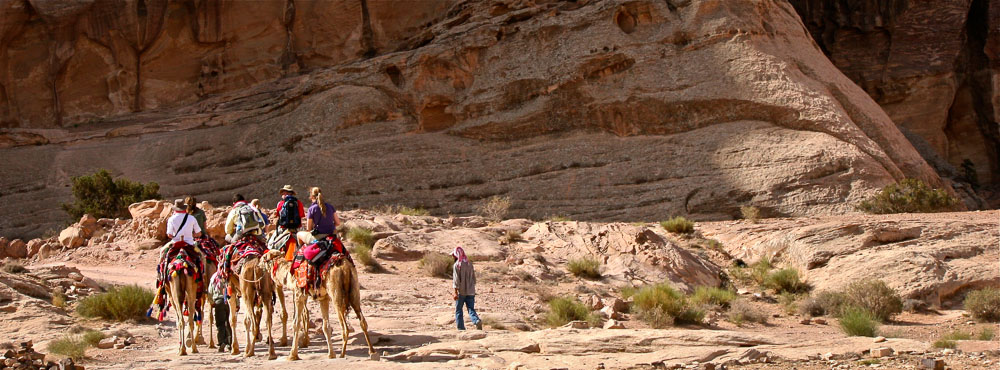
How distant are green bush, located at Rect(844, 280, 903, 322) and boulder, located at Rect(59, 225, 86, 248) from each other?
48.8ft

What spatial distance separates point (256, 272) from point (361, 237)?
25.5 ft

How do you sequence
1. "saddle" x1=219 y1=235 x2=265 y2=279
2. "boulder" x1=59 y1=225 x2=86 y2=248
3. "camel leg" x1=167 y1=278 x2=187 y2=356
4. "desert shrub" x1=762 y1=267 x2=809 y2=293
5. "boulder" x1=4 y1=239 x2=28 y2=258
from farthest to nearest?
1. "boulder" x1=4 y1=239 x2=28 y2=258
2. "boulder" x1=59 y1=225 x2=86 y2=248
3. "desert shrub" x1=762 y1=267 x2=809 y2=293
4. "saddle" x1=219 y1=235 x2=265 y2=279
5. "camel leg" x1=167 y1=278 x2=187 y2=356

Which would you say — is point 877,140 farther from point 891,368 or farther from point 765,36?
point 891,368

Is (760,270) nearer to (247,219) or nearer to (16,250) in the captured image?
(247,219)

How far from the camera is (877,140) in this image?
28.1 metres

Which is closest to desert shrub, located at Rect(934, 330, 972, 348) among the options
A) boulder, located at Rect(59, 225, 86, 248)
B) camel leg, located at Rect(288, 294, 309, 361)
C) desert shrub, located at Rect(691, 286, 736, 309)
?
desert shrub, located at Rect(691, 286, 736, 309)

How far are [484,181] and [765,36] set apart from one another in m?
9.18

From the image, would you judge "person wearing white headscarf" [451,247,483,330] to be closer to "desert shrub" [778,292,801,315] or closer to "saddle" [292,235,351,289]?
"saddle" [292,235,351,289]

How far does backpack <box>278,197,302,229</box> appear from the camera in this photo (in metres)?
11.4

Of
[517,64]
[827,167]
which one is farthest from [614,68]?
[827,167]

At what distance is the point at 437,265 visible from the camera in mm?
17219

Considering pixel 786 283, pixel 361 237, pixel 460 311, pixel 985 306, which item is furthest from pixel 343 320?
pixel 985 306

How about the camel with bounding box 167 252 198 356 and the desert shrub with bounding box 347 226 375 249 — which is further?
the desert shrub with bounding box 347 226 375 249

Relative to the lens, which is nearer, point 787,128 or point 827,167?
point 827,167
